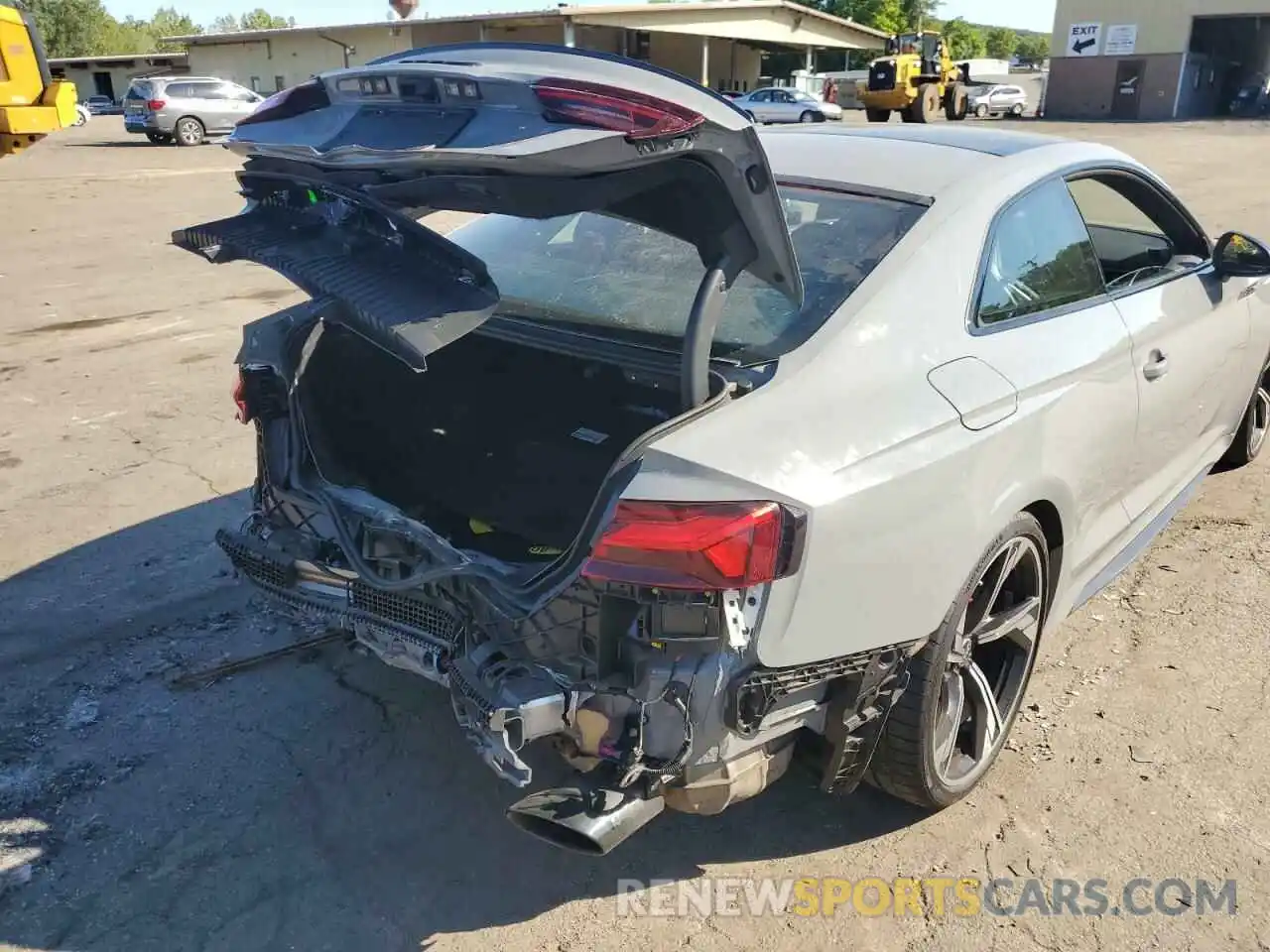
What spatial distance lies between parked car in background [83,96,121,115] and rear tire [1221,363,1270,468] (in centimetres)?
6150

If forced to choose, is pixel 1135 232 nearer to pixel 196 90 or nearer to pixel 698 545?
pixel 698 545

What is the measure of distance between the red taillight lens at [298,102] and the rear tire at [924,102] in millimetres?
34190

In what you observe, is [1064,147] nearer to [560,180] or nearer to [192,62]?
[560,180]

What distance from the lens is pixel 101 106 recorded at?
5722 centimetres

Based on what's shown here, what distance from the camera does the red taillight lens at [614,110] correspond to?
80.7 inches

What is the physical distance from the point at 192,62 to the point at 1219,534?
5928cm

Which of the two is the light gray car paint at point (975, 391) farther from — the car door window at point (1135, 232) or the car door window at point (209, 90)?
the car door window at point (209, 90)

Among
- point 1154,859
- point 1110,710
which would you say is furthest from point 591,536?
point 1110,710

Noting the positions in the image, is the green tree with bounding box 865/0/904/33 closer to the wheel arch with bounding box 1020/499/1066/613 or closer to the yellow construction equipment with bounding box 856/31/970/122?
the yellow construction equipment with bounding box 856/31/970/122

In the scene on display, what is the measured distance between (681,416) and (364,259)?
92cm

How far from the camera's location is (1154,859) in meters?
2.68

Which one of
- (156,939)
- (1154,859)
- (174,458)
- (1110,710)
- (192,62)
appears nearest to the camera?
(156,939)

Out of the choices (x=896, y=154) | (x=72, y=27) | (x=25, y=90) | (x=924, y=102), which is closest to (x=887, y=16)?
(x=924, y=102)

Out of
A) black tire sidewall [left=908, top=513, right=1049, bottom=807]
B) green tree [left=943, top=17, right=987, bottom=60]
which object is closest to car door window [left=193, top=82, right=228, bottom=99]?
black tire sidewall [left=908, top=513, right=1049, bottom=807]
